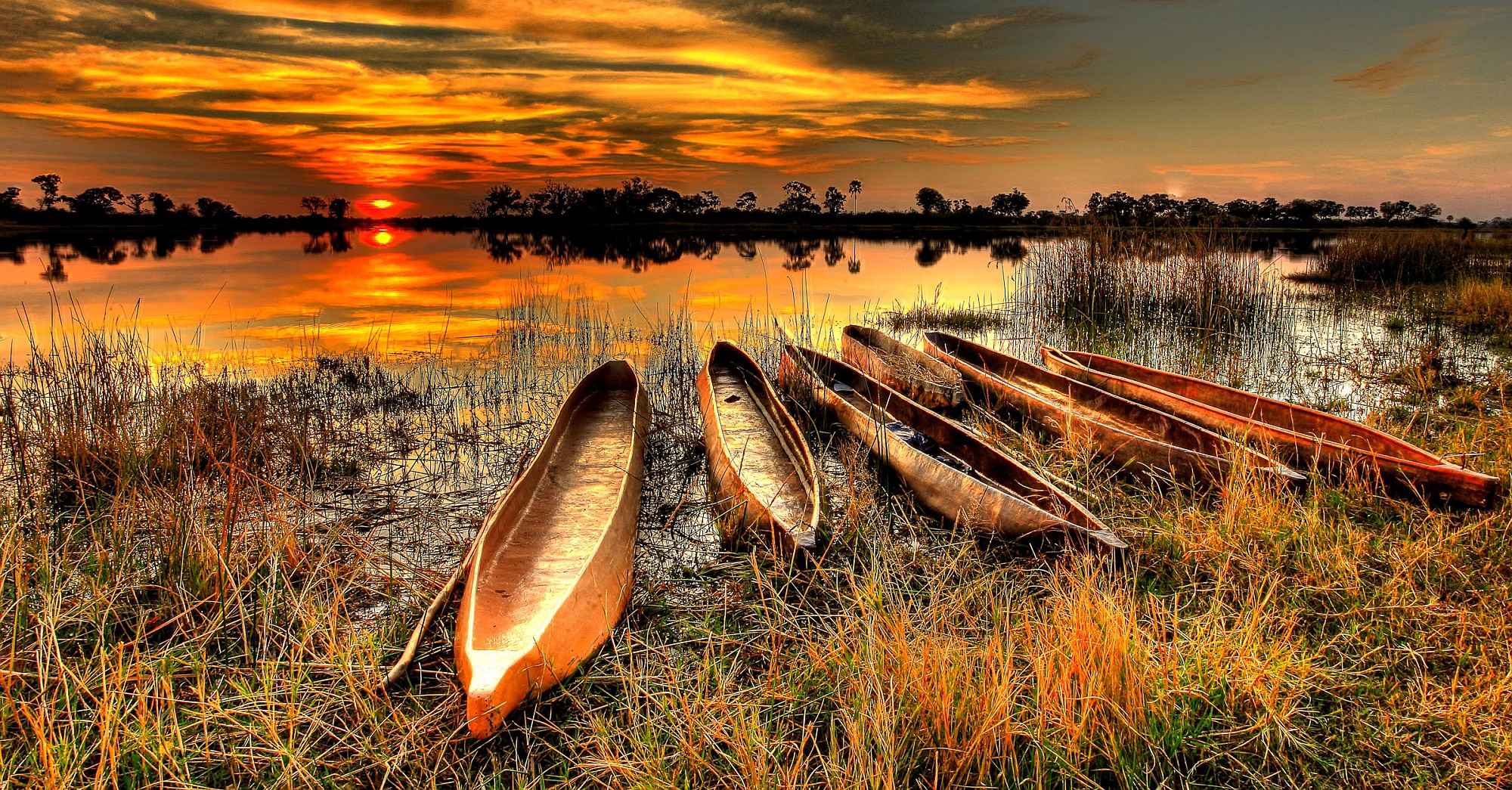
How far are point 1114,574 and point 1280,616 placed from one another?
2.33 ft

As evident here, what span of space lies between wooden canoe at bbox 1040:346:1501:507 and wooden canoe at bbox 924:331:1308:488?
10.3 inches

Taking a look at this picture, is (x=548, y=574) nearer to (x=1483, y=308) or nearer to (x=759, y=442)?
(x=759, y=442)

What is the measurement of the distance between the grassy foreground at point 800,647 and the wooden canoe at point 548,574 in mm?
200

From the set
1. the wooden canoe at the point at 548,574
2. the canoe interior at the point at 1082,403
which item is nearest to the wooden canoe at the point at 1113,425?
the canoe interior at the point at 1082,403

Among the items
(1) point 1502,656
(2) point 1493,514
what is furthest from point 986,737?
(2) point 1493,514

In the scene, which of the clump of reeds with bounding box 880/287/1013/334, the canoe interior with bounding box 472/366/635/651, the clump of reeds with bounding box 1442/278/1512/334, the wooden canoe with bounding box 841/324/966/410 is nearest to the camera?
the canoe interior with bounding box 472/366/635/651

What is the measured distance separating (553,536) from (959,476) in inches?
96.7

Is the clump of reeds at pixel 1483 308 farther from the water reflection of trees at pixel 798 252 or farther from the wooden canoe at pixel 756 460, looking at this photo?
the water reflection of trees at pixel 798 252

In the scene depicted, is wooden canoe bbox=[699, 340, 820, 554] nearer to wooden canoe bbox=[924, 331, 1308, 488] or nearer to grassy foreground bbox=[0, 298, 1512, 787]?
grassy foreground bbox=[0, 298, 1512, 787]

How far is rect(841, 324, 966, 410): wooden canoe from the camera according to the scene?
7.00 metres

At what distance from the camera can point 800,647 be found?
3254 mm

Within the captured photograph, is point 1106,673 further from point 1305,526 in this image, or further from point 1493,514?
point 1493,514

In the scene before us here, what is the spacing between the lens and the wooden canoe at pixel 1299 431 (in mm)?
4242

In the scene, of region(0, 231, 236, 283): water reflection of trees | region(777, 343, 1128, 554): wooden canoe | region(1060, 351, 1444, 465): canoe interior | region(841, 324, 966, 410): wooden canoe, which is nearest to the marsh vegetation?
region(777, 343, 1128, 554): wooden canoe
